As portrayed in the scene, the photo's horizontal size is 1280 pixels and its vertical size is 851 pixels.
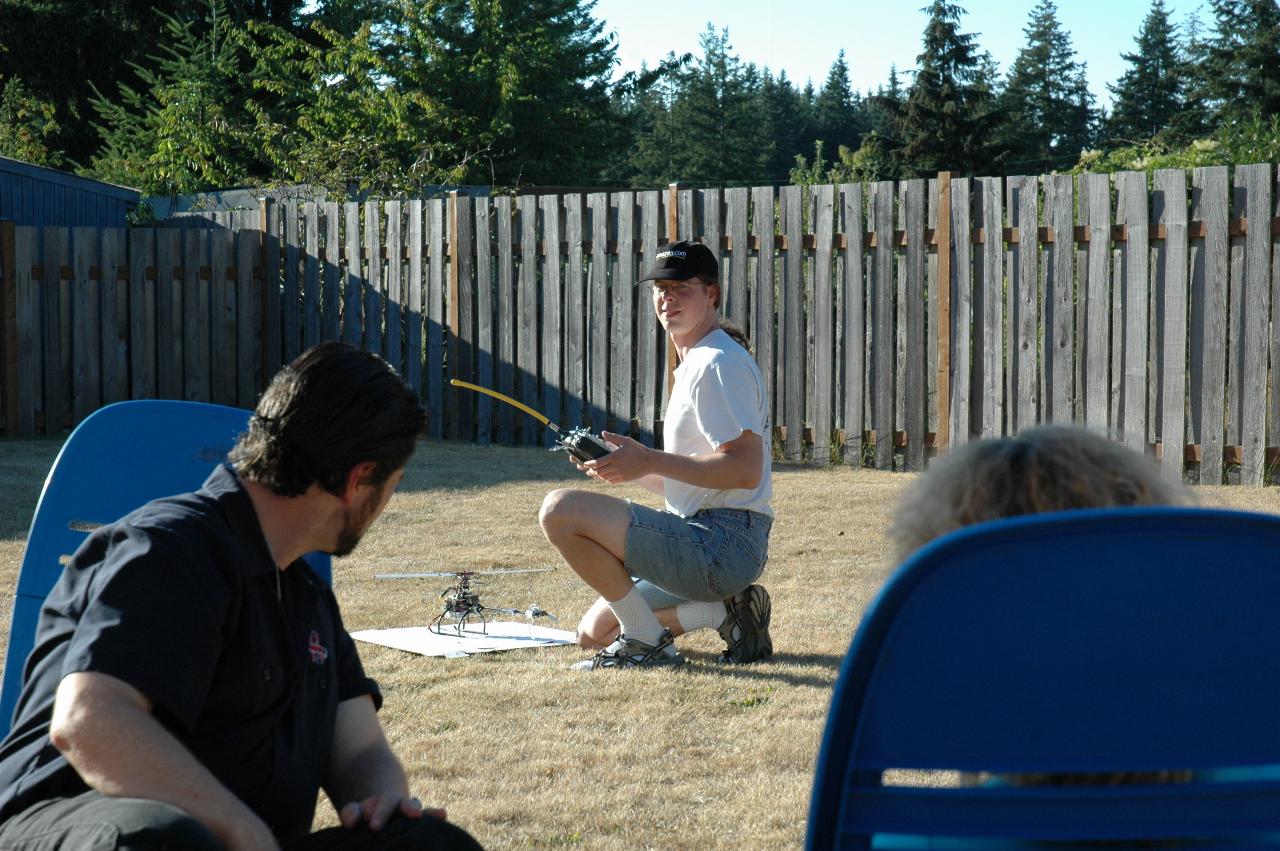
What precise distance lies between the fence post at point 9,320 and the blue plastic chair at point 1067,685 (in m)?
11.9

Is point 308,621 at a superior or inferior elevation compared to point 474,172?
inferior

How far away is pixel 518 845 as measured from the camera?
120 inches

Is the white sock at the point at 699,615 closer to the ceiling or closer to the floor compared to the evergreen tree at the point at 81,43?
closer to the floor

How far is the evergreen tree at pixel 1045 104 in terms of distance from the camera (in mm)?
52781

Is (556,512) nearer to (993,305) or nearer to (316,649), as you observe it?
(316,649)

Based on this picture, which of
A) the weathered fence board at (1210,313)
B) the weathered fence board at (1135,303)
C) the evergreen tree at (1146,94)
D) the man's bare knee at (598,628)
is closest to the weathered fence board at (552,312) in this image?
the weathered fence board at (1135,303)

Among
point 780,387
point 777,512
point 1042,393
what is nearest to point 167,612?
point 777,512

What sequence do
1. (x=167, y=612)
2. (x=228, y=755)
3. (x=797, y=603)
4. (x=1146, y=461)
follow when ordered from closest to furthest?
1. (x=1146, y=461)
2. (x=167, y=612)
3. (x=228, y=755)
4. (x=797, y=603)

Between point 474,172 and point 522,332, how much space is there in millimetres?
14337

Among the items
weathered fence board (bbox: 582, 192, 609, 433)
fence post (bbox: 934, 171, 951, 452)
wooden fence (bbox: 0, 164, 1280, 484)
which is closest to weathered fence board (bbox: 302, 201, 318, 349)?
wooden fence (bbox: 0, 164, 1280, 484)

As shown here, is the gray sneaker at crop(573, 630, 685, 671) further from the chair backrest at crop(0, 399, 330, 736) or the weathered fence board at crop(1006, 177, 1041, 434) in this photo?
the weathered fence board at crop(1006, 177, 1041, 434)

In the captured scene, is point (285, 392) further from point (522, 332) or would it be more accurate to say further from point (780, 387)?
point (522, 332)

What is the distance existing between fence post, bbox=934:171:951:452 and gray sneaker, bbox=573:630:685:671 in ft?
15.6

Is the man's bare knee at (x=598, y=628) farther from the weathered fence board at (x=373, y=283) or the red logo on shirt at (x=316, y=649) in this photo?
the weathered fence board at (x=373, y=283)
